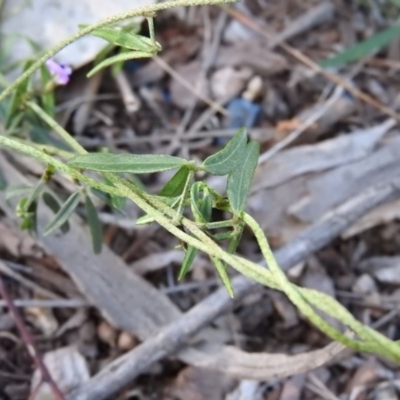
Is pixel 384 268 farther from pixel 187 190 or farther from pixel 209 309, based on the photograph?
pixel 187 190

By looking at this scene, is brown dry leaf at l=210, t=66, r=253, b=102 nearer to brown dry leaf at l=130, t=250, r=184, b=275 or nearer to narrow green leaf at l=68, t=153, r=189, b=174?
brown dry leaf at l=130, t=250, r=184, b=275

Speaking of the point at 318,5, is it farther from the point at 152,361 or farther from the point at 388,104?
the point at 152,361

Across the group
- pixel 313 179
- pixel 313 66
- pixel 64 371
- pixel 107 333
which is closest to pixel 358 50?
pixel 313 66

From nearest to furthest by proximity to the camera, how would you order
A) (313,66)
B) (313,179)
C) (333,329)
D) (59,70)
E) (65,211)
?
(333,329) < (65,211) < (59,70) < (313,179) < (313,66)

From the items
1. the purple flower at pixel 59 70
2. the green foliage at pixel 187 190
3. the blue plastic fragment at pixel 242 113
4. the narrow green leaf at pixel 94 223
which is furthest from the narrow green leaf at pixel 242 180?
the blue plastic fragment at pixel 242 113

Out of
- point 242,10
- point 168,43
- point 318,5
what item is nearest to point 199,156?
point 168,43

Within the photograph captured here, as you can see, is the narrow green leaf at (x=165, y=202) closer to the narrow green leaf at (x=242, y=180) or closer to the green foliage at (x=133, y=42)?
the narrow green leaf at (x=242, y=180)
